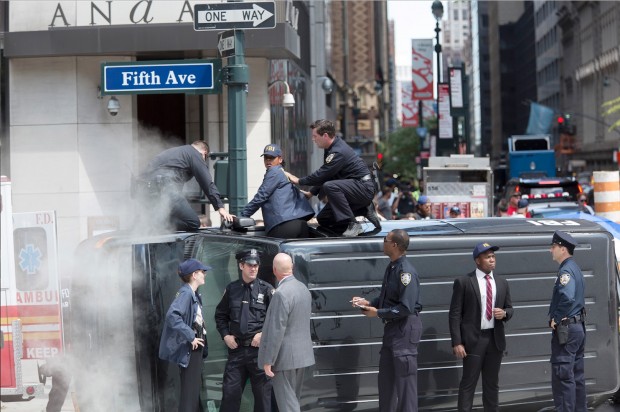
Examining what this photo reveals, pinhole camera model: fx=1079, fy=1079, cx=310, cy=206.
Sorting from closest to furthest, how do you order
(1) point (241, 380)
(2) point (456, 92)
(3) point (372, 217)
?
(1) point (241, 380) < (3) point (372, 217) < (2) point (456, 92)

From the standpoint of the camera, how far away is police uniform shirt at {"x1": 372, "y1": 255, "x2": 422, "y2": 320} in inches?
340

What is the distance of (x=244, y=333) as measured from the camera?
28.9ft

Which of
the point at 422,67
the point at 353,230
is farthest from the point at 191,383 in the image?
the point at 422,67

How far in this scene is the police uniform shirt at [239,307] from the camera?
8828 mm

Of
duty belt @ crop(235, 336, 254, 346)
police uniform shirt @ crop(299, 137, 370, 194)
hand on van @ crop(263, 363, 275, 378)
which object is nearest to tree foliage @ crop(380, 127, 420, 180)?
police uniform shirt @ crop(299, 137, 370, 194)

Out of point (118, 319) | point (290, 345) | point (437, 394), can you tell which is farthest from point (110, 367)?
point (437, 394)

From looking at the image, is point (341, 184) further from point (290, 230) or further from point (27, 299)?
point (27, 299)

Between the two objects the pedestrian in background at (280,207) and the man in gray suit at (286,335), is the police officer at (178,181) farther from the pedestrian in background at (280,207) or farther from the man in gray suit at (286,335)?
the man in gray suit at (286,335)

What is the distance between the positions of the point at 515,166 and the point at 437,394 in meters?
37.9

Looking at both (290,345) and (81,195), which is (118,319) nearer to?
(290,345)

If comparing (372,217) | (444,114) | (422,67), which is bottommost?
(372,217)

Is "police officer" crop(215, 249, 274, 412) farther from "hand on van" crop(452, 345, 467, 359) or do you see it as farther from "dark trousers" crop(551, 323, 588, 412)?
"dark trousers" crop(551, 323, 588, 412)

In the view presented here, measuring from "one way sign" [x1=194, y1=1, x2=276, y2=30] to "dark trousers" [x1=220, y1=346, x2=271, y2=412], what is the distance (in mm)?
3582

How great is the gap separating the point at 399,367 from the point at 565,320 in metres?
1.57
